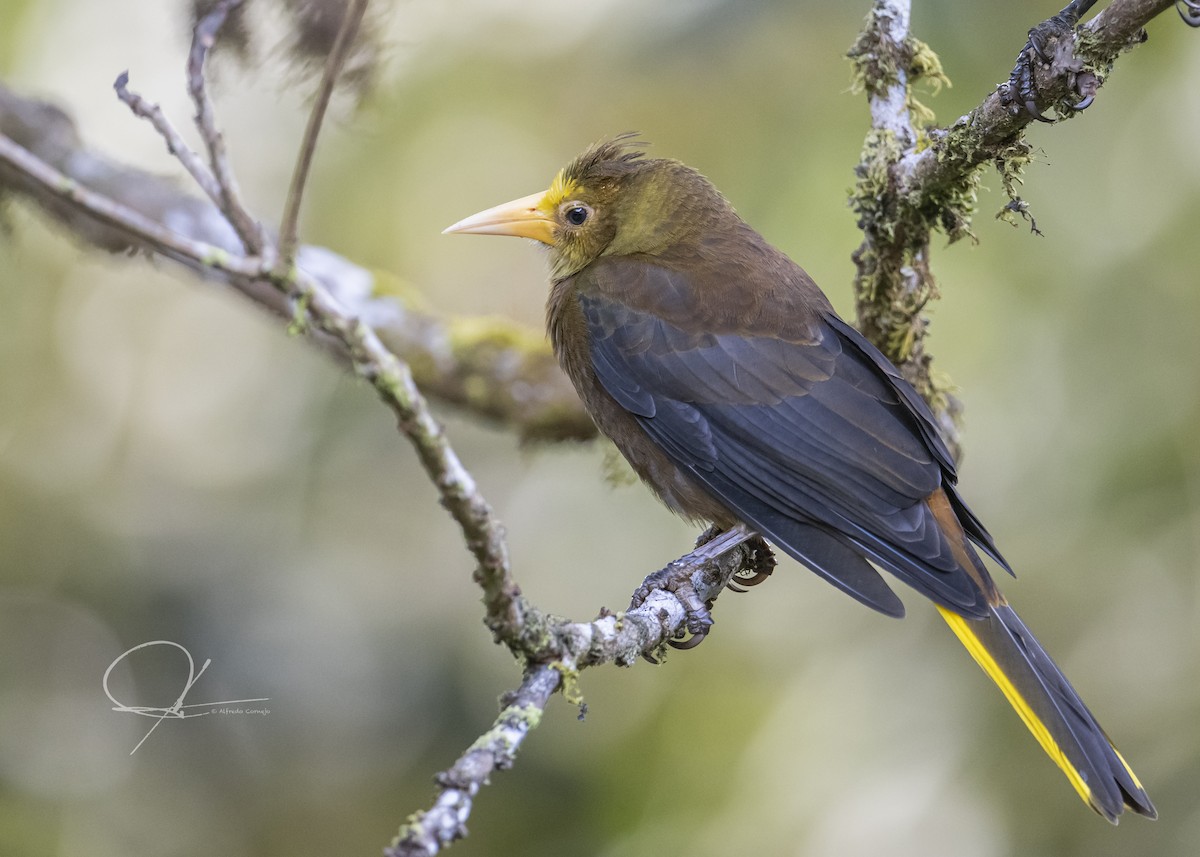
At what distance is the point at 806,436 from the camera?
10.2 feet

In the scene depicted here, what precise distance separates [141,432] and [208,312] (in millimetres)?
683

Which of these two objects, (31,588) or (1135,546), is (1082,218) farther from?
(31,588)

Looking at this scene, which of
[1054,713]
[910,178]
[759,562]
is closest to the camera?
[1054,713]

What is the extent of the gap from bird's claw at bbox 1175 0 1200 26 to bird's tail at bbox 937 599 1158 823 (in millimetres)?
1399

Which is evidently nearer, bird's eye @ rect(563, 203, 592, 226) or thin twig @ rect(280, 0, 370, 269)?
thin twig @ rect(280, 0, 370, 269)

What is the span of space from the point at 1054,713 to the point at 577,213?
2.11m

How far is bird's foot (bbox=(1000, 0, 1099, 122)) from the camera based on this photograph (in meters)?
2.34

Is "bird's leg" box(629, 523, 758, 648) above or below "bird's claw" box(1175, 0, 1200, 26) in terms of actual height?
below

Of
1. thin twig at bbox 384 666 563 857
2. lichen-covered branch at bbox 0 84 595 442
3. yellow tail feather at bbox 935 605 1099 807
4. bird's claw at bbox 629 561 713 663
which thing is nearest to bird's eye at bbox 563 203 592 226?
lichen-covered branch at bbox 0 84 595 442

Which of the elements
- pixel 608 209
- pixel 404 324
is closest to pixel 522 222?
pixel 608 209

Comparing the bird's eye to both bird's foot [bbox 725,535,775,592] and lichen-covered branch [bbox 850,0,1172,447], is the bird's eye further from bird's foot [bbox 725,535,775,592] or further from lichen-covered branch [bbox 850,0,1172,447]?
bird's foot [bbox 725,535,775,592]

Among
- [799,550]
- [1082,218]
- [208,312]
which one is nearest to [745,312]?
[799,550]

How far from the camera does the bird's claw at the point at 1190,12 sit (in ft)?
7.04

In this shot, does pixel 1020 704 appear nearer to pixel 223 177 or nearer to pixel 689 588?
pixel 689 588
